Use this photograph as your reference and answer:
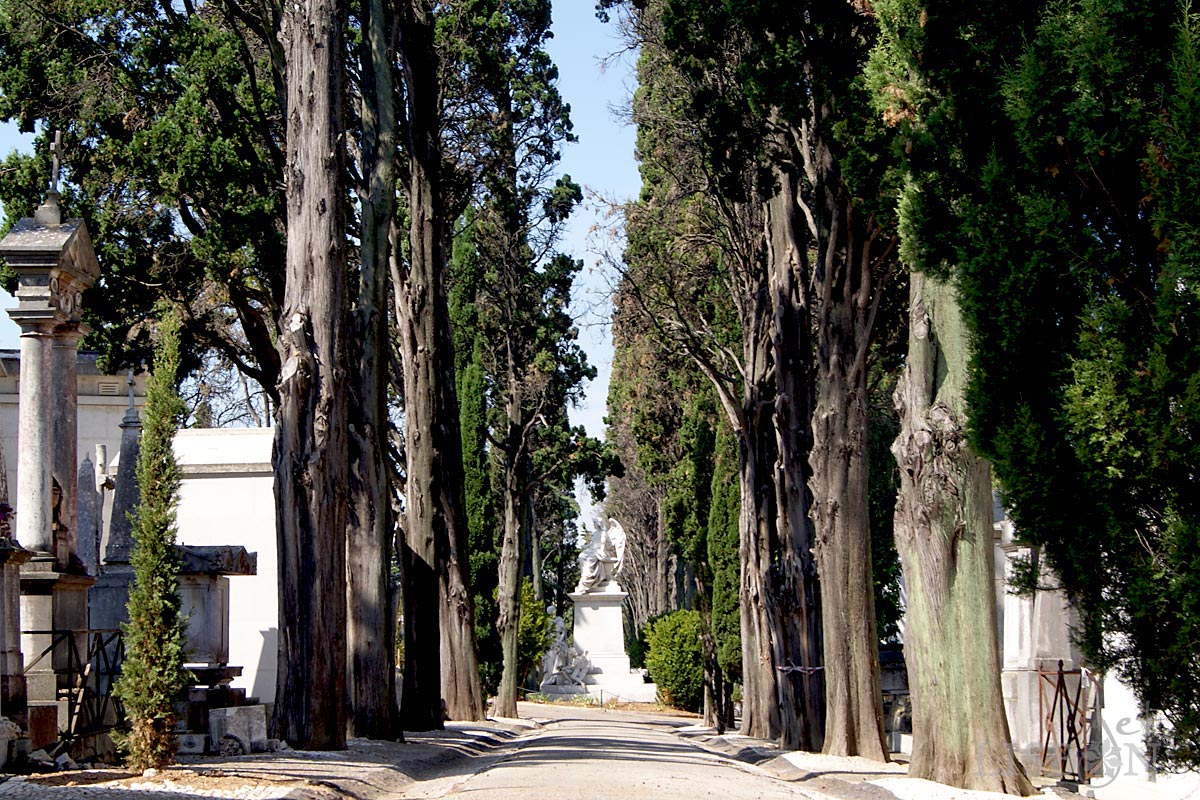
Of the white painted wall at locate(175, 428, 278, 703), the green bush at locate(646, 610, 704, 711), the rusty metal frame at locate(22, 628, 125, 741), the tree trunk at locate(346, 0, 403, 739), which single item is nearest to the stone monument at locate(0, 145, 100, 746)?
the rusty metal frame at locate(22, 628, 125, 741)

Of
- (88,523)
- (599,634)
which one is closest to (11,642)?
(88,523)

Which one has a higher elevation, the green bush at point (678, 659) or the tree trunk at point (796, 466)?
the tree trunk at point (796, 466)

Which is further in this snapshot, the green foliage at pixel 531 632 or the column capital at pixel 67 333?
the green foliage at pixel 531 632

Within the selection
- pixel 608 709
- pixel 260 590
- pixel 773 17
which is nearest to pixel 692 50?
pixel 773 17

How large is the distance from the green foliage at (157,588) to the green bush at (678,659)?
3072 cm

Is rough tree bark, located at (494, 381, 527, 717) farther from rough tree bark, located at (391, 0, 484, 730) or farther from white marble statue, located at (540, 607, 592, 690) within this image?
white marble statue, located at (540, 607, 592, 690)

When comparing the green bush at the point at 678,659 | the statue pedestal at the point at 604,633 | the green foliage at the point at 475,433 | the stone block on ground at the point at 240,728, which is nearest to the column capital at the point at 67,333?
the stone block on ground at the point at 240,728

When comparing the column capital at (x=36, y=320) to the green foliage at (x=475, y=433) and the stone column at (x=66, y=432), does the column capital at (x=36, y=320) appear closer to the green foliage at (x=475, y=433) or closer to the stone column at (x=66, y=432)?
the stone column at (x=66, y=432)

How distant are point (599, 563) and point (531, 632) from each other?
4221 millimetres

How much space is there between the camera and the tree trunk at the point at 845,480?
1884 cm

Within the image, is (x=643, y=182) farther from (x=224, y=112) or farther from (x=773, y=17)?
(x=773, y=17)

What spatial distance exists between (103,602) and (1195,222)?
1326 cm

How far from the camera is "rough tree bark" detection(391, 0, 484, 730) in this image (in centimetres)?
2370

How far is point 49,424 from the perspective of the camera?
16.4m
